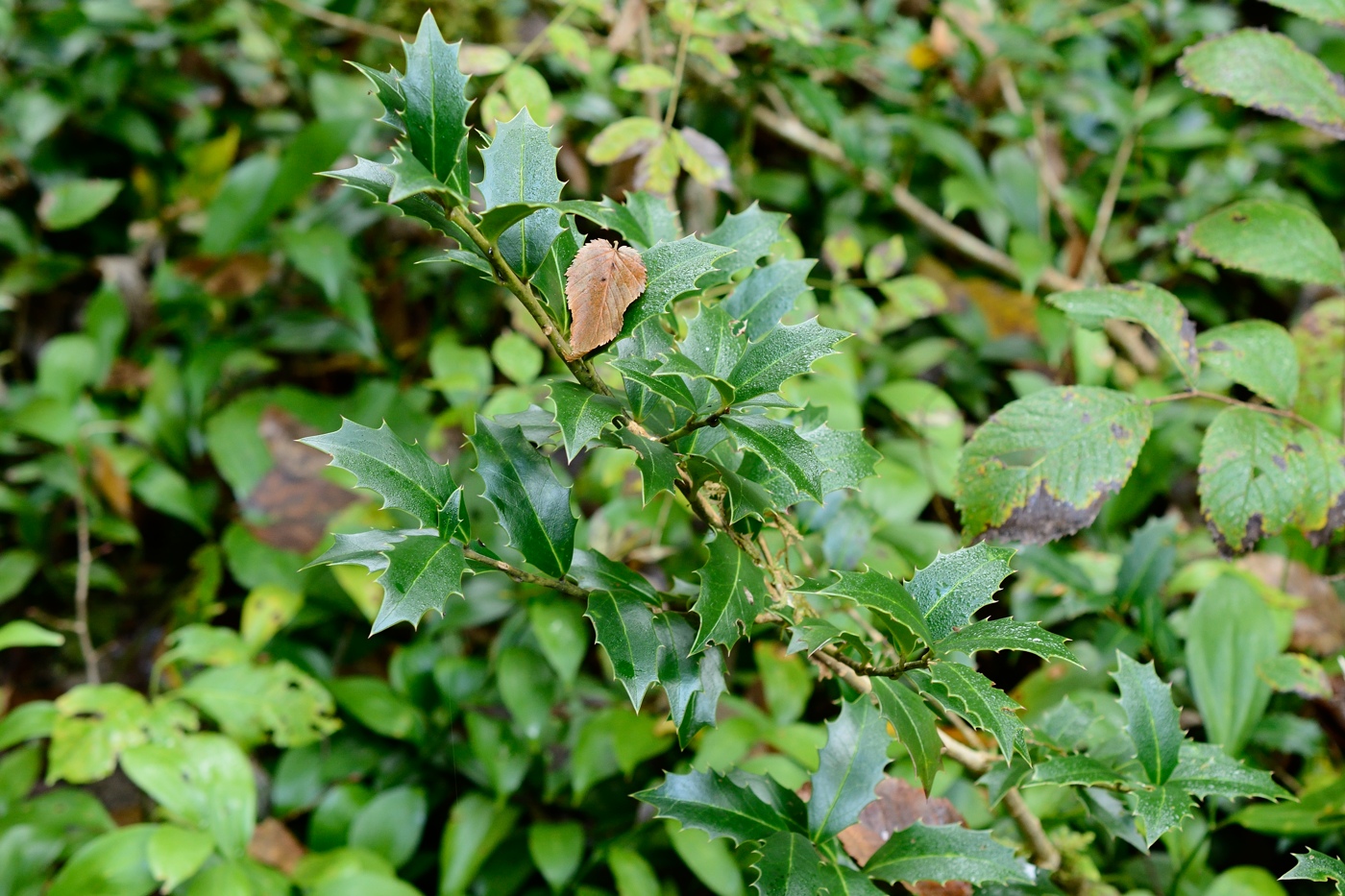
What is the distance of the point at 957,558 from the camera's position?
2.40 ft

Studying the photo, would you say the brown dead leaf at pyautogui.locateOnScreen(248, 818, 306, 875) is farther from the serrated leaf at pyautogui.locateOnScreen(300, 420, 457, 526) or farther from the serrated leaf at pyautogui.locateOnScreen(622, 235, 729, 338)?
the serrated leaf at pyautogui.locateOnScreen(622, 235, 729, 338)

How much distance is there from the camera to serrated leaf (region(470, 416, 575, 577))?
70 cm

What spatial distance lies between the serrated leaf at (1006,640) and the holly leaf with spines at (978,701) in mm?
17

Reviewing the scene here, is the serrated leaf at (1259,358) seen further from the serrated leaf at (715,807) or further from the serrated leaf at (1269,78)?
the serrated leaf at (715,807)

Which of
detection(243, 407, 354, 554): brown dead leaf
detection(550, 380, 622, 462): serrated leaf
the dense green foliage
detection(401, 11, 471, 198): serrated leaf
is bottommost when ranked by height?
detection(243, 407, 354, 554): brown dead leaf

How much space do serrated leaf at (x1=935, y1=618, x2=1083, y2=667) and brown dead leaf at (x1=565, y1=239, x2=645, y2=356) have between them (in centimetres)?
33

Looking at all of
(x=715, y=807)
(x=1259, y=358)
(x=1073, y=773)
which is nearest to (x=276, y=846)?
(x=715, y=807)

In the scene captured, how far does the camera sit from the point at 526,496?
0.72 metres

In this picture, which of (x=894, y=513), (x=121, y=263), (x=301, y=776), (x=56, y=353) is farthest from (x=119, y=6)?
(x=894, y=513)

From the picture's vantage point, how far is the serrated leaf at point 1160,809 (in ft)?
2.34

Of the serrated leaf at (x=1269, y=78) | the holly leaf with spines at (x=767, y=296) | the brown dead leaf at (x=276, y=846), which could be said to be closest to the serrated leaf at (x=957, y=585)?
the holly leaf with spines at (x=767, y=296)

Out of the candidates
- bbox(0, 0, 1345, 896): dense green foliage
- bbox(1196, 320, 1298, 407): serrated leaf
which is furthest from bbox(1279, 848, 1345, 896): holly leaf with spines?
bbox(1196, 320, 1298, 407): serrated leaf

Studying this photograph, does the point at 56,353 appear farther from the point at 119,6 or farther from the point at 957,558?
the point at 957,558

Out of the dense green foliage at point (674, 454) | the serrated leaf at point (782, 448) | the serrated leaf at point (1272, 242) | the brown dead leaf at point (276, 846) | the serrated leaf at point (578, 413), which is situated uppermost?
the serrated leaf at point (1272, 242)
